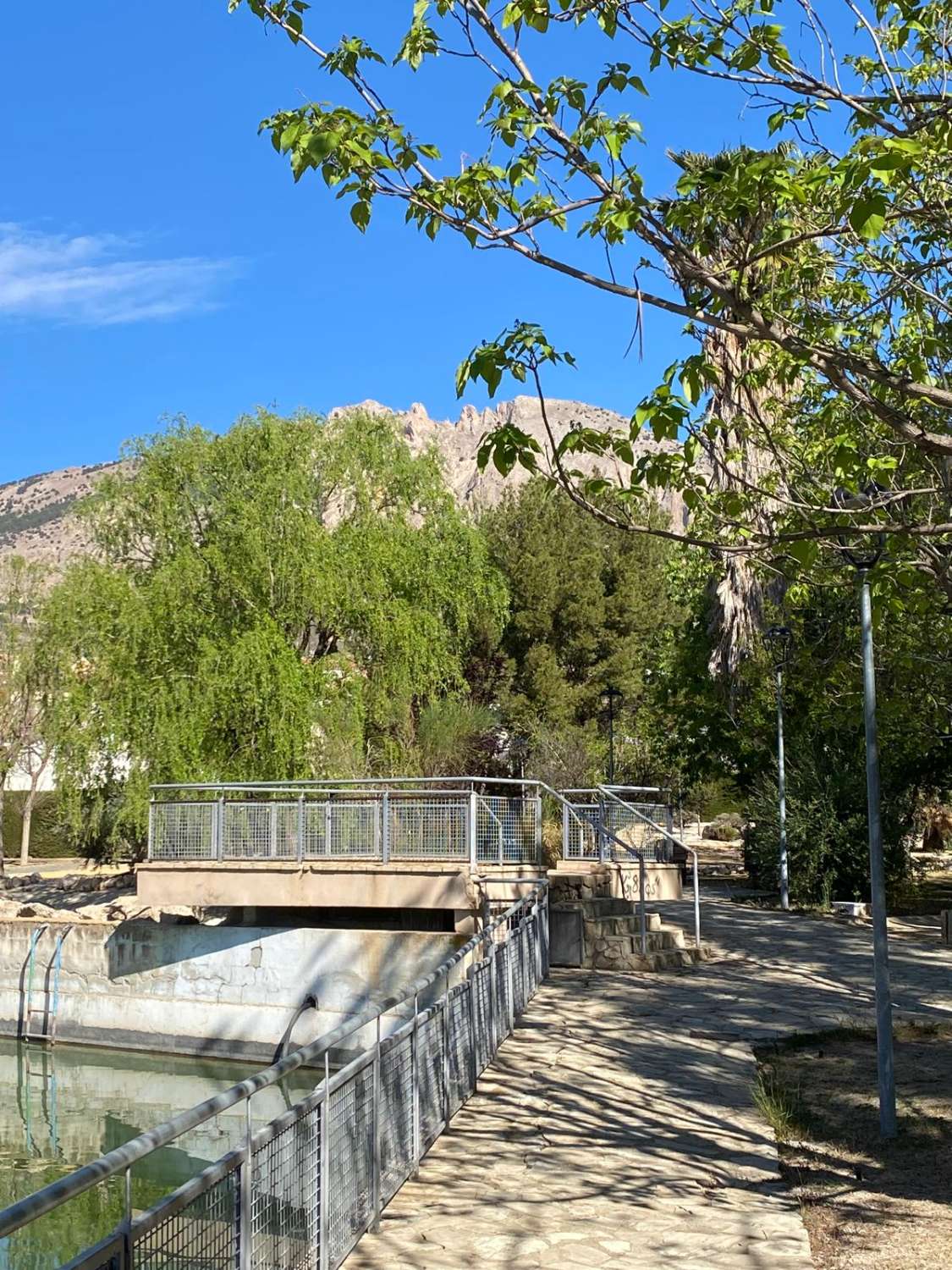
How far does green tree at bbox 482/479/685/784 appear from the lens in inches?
1938

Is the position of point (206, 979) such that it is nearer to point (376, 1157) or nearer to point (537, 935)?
point (537, 935)

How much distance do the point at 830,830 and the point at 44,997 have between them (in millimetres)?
16984

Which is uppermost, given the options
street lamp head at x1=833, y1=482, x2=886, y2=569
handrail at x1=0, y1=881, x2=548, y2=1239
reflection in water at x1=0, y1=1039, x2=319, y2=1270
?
street lamp head at x1=833, y1=482, x2=886, y2=569

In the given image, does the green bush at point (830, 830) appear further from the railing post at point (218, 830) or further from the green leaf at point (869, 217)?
the green leaf at point (869, 217)

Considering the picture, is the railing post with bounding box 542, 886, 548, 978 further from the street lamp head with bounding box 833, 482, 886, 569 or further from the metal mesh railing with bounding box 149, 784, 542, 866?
the street lamp head with bounding box 833, 482, 886, 569

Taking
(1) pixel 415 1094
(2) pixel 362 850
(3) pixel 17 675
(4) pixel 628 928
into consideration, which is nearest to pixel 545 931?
(4) pixel 628 928

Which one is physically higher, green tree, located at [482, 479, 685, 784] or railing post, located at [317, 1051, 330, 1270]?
green tree, located at [482, 479, 685, 784]

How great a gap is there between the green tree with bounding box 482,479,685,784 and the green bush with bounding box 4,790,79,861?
2267 centimetres

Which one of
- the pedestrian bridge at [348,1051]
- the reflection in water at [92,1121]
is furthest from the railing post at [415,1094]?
the reflection in water at [92,1121]

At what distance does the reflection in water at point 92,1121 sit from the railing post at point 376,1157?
630 centimetres

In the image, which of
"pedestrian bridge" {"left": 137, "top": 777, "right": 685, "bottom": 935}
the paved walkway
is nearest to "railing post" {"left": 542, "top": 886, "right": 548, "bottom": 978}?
the paved walkway

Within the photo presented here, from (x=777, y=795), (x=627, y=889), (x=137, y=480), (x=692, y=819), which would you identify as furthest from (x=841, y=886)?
(x=692, y=819)

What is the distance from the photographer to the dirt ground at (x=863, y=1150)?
739 centimetres

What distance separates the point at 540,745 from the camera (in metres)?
44.4
